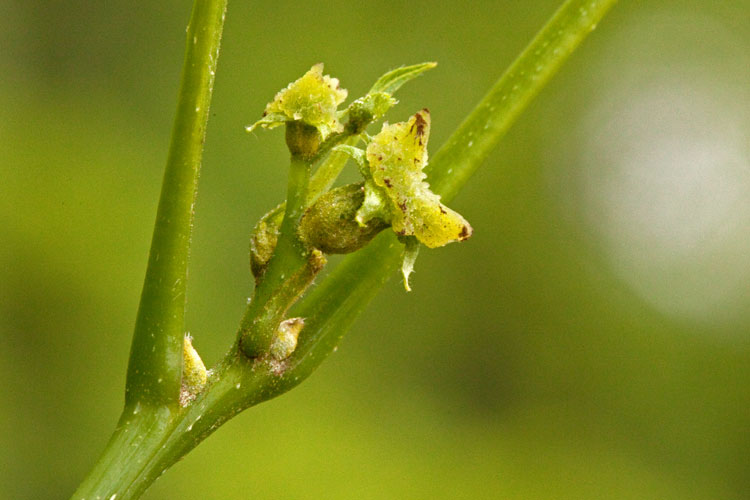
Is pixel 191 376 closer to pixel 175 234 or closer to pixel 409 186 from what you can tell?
pixel 175 234

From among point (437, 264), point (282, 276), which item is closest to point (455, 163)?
point (282, 276)

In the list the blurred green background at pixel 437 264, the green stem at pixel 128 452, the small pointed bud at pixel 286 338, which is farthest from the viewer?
the blurred green background at pixel 437 264

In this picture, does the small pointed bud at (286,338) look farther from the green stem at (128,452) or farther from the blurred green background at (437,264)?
the blurred green background at (437,264)

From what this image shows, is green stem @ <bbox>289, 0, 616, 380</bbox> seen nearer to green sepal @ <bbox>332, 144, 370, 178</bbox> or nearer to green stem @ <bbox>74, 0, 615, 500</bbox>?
green stem @ <bbox>74, 0, 615, 500</bbox>

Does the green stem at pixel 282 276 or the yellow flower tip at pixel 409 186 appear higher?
the yellow flower tip at pixel 409 186

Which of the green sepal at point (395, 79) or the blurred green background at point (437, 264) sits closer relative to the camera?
the green sepal at point (395, 79)

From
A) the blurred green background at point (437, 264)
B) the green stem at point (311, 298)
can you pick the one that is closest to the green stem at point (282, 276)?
the green stem at point (311, 298)

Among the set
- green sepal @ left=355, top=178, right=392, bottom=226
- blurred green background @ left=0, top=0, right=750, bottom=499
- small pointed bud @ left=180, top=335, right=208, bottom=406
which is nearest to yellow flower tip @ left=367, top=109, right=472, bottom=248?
green sepal @ left=355, top=178, right=392, bottom=226
